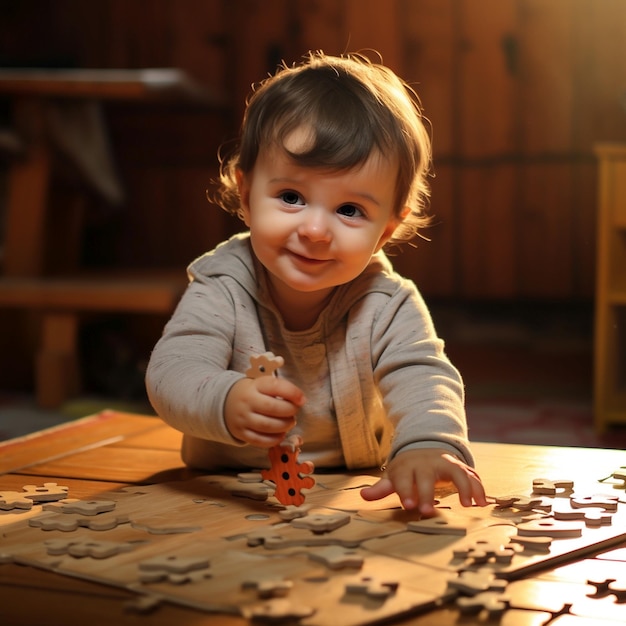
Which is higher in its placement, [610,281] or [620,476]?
[610,281]

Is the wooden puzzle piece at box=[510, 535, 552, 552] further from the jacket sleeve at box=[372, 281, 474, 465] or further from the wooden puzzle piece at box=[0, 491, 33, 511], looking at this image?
the wooden puzzle piece at box=[0, 491, 33, 511]

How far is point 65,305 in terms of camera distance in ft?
9.00

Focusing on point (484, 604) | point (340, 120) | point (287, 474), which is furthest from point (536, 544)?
point (340, 120)

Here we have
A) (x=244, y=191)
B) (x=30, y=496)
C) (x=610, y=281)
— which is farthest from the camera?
(x=610, y=281)

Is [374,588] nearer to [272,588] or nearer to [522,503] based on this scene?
[272,588]

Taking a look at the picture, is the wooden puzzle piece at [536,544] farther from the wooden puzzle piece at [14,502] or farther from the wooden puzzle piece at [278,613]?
the wooden puzzle piece at [14,502]

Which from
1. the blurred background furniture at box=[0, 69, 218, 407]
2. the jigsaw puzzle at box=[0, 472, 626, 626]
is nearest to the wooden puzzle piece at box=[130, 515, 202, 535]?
the jigsaw puzzle at box=[0, 472, 626, 626]

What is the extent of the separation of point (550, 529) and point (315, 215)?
396mm

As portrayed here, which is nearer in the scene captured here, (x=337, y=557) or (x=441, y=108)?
(x=337, y=557)

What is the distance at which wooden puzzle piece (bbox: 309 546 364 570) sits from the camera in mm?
794

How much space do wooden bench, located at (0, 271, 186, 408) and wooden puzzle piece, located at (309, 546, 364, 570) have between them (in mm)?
1876

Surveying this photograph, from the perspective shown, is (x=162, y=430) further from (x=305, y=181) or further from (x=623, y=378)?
(x=623, y=378)

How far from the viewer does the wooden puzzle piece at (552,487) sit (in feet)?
3.43

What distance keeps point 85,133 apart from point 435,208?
1.24 metres
